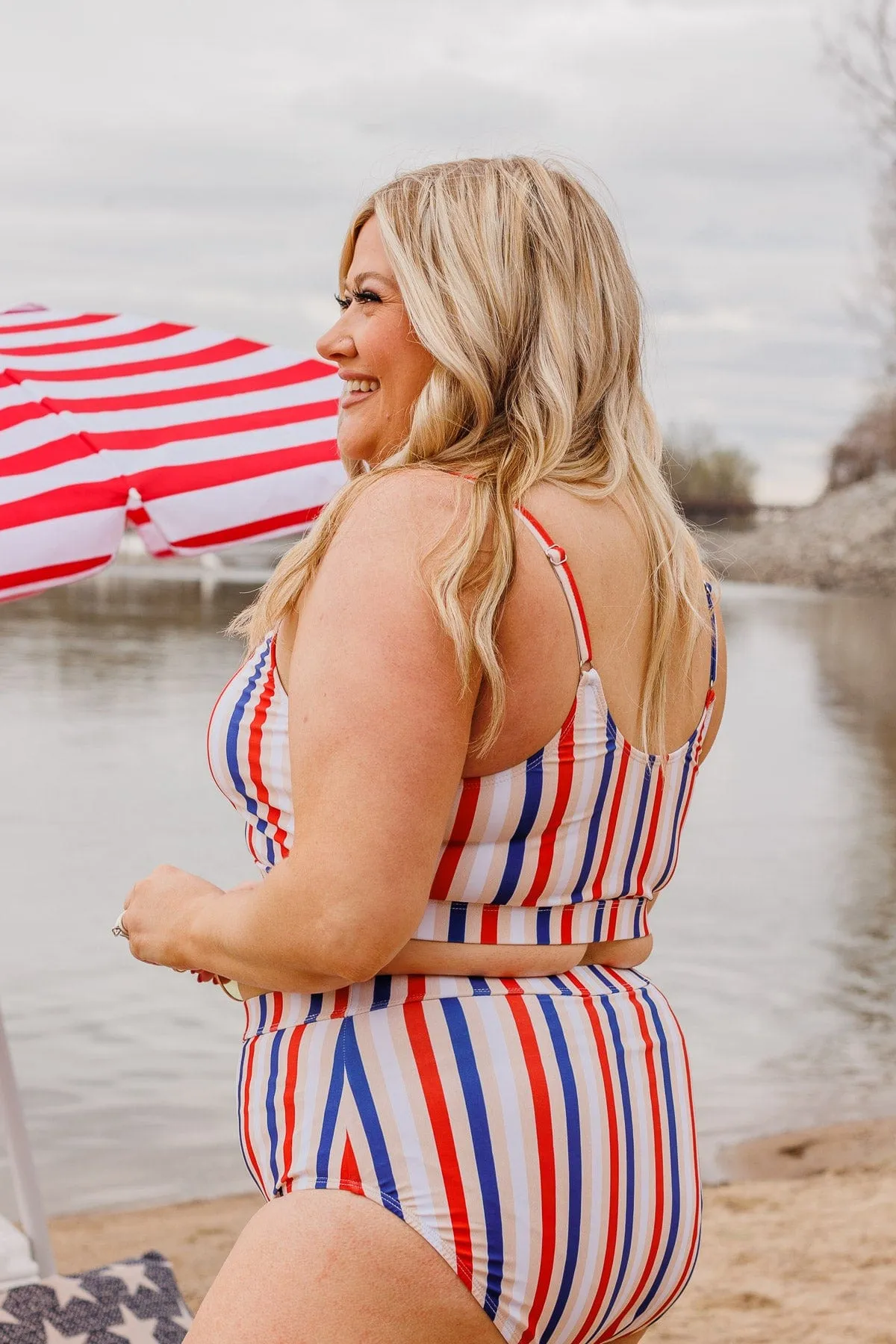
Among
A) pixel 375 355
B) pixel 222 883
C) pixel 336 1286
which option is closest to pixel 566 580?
pixel 375 355

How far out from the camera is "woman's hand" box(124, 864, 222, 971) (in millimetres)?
1194

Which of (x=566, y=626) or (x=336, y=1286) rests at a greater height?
(x=566, y=626)

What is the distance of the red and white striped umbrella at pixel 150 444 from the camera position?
2.12 meters

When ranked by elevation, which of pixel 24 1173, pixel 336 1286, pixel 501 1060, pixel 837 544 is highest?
pixel 501 1060

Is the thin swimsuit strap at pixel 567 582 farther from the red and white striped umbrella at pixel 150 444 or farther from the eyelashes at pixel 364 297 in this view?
the red and white striped umbrella at pixel 150 444

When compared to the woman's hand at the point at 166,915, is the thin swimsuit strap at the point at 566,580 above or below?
above

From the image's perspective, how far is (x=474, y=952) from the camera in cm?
114

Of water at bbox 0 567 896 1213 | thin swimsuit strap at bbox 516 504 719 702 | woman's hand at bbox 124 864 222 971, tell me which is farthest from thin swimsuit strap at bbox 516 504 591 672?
water at bbox 0 567 896 1213

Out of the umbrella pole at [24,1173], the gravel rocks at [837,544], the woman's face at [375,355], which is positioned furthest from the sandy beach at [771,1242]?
the gravel rocks at [837,544]

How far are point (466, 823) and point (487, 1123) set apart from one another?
235mm

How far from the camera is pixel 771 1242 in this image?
3.67 metres

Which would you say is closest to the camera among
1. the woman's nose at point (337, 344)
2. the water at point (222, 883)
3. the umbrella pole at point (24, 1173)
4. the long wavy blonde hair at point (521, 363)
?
the long wavy blonde hair at point (521, 363)

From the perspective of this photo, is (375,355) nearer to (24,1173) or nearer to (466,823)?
(466,823)

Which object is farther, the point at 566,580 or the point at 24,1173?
the point at 24,1173
